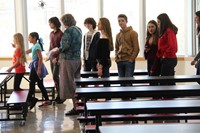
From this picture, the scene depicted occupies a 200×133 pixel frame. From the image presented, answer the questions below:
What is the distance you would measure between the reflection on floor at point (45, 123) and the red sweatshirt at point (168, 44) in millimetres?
1516

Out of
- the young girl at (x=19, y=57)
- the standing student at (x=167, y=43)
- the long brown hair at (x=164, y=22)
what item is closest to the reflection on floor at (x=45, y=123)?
the young girl at (x=19, y=57)

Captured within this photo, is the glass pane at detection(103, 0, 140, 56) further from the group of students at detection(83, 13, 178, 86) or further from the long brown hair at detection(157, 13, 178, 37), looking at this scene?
the long brown hair at detection(157, 13, 178, 37)

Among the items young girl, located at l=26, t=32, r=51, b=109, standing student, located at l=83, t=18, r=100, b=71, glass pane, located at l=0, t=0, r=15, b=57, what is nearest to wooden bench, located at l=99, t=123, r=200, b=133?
standing student, located at l=83, t=18, r=100, b=71

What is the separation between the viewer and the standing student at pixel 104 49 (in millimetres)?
5375

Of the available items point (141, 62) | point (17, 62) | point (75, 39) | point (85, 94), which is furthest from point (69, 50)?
point (141, 62)

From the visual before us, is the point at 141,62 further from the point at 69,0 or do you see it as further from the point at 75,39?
Answer: the point at 75,39

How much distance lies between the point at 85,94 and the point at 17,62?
280 centimetres

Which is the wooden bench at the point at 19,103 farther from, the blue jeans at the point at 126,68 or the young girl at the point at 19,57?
the blue jeans at the point at 126,68

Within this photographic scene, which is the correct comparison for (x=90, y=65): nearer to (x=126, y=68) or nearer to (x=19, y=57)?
(x=126, y=68)

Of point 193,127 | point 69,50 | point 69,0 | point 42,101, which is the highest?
point 69,0

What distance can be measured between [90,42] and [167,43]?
138cm

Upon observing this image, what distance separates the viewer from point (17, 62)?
638 cm

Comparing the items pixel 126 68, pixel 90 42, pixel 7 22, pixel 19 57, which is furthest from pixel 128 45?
pixel 7 22

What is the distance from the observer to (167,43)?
537 cm
